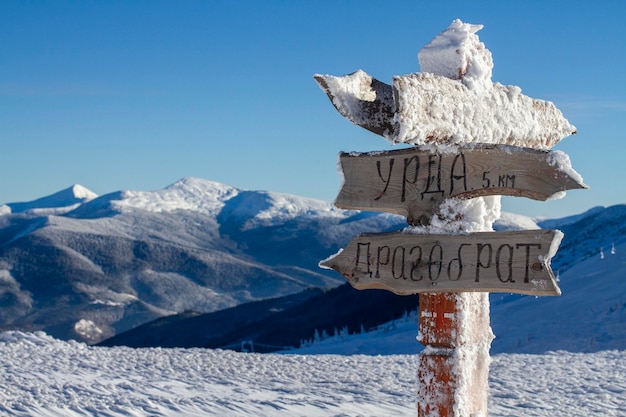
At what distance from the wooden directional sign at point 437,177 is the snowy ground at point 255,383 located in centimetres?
445

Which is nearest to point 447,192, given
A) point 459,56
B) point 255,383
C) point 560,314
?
point 459,56

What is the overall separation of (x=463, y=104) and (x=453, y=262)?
102 centimetres

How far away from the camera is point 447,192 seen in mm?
4758

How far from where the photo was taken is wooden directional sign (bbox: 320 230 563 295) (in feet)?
14.3

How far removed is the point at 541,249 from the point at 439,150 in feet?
2.89

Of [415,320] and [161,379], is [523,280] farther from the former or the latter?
[415,320]

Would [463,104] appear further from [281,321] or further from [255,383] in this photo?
[281,321]

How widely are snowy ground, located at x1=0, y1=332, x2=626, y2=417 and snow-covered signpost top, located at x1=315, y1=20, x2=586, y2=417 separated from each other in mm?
4088

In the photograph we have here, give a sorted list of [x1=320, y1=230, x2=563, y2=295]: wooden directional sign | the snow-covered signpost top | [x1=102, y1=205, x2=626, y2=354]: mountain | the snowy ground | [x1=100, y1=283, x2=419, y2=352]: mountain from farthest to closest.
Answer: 1. [x1=100, y1=283, x2=419, y2=352]: mountain
2. [x1=102, y1=205, x2=626, y2=354]: mountain
3. the snowy ground
4. the snow-covered signpost top
5. [x1=320, y1=230, x2=563, y2=295]: wooden directional sign

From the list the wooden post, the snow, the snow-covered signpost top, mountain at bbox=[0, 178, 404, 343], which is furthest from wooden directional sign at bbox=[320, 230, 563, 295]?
mountain at bbox=[0, 178, 404, 343]

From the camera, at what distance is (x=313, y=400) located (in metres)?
9.39

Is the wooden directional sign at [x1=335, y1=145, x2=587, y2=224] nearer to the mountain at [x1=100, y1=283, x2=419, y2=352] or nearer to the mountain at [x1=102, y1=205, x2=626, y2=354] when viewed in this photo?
the mountain at [x1=102, y1=205, x2=626, y2=354]

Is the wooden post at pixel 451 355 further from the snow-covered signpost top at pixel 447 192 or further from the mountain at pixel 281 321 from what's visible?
the mountain at pixel 281 321

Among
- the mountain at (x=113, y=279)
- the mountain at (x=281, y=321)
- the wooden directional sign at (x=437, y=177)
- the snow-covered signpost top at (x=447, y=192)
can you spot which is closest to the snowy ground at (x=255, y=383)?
the snow-covered signpost top at (x=447, y=192)
